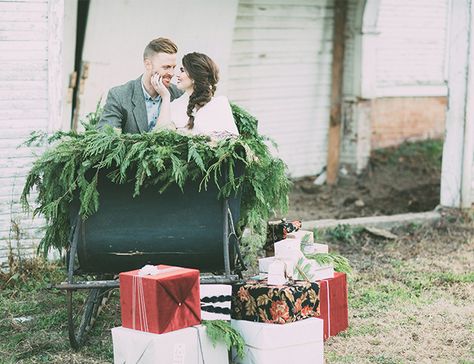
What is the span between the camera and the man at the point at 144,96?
597cm

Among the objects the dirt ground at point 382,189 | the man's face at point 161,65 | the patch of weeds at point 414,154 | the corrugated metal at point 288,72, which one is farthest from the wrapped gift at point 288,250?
the patch of weeds at point 414,154

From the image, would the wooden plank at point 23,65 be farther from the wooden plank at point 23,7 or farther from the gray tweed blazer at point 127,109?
the gray tweed blazer at point 127,109

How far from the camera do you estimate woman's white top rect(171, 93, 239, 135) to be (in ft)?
18.7

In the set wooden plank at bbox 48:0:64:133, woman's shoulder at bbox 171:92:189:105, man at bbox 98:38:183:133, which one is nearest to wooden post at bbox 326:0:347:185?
wooden plank at bbox 48:0:64:133

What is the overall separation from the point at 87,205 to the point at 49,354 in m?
0.92

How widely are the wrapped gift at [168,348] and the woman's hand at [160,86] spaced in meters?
1.63

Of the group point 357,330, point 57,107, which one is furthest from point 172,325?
point 57,107

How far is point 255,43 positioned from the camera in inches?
402

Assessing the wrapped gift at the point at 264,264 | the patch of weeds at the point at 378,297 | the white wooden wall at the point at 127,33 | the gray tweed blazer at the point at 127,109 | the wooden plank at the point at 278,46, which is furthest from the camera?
the wooden plank at the point at 278,46

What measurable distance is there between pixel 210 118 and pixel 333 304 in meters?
1.31

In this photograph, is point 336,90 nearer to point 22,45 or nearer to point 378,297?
point 378,297

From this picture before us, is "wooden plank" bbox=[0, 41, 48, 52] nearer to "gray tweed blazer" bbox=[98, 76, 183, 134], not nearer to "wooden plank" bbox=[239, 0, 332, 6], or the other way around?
"gray tweed blazer" bbox=[98, 76, 183, 134]

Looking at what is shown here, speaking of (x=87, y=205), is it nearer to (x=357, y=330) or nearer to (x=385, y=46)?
(x=357, y=330)

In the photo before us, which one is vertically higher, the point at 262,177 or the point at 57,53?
the point at 57,53
